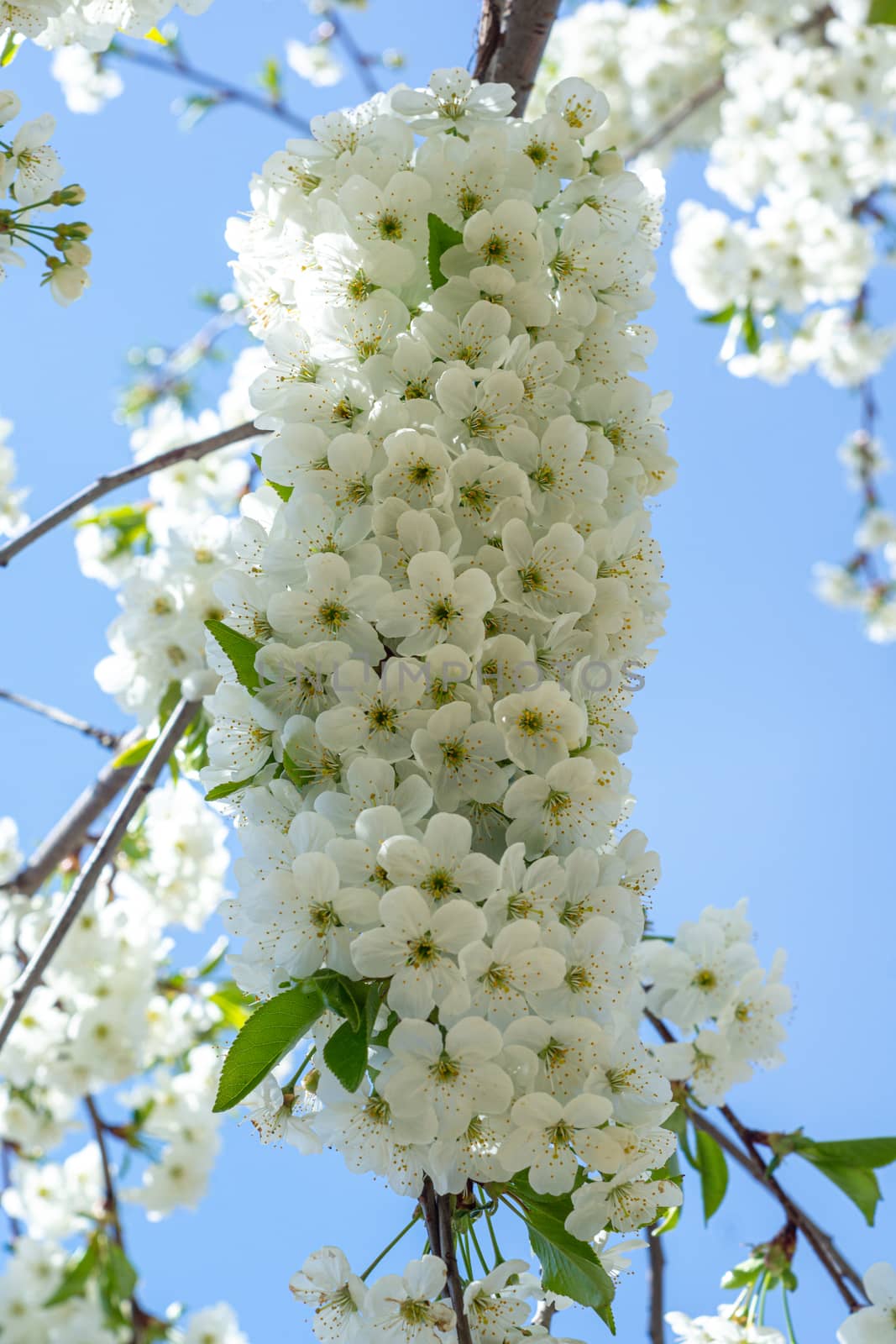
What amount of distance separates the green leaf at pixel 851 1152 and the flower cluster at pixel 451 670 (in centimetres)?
65

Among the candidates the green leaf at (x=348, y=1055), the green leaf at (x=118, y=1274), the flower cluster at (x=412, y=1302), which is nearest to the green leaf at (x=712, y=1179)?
the flower cluster at (x=412, y=1302)

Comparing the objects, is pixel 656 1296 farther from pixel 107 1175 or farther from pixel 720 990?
pixel 107 1175

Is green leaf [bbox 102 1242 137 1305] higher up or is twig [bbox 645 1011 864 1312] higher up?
green leaf [bbox 102 1242 137 1305]

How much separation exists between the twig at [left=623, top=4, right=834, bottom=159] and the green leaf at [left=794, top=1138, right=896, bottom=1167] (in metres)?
2.23

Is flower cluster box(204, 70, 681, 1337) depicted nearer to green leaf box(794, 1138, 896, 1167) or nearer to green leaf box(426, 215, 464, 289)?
green leaf box(426, 215, 464, 289)

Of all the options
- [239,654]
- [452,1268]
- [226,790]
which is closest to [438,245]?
[239,654]

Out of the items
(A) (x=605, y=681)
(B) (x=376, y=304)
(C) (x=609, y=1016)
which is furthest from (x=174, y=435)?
(C) (x=609, y=1016)

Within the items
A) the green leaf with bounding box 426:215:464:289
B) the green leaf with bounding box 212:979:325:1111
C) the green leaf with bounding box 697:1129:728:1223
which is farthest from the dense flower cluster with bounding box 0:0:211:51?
the green leaf with bounding box 697:1129:728:1223

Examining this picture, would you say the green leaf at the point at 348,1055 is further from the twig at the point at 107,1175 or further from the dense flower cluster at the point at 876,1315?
the twig at the point at 107,1175

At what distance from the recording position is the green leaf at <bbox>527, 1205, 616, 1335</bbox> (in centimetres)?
85

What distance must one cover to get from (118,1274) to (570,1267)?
1.94 metres

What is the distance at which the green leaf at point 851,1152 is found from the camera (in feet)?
4.64

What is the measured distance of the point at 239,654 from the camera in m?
0.95

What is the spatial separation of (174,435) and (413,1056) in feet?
6.83
